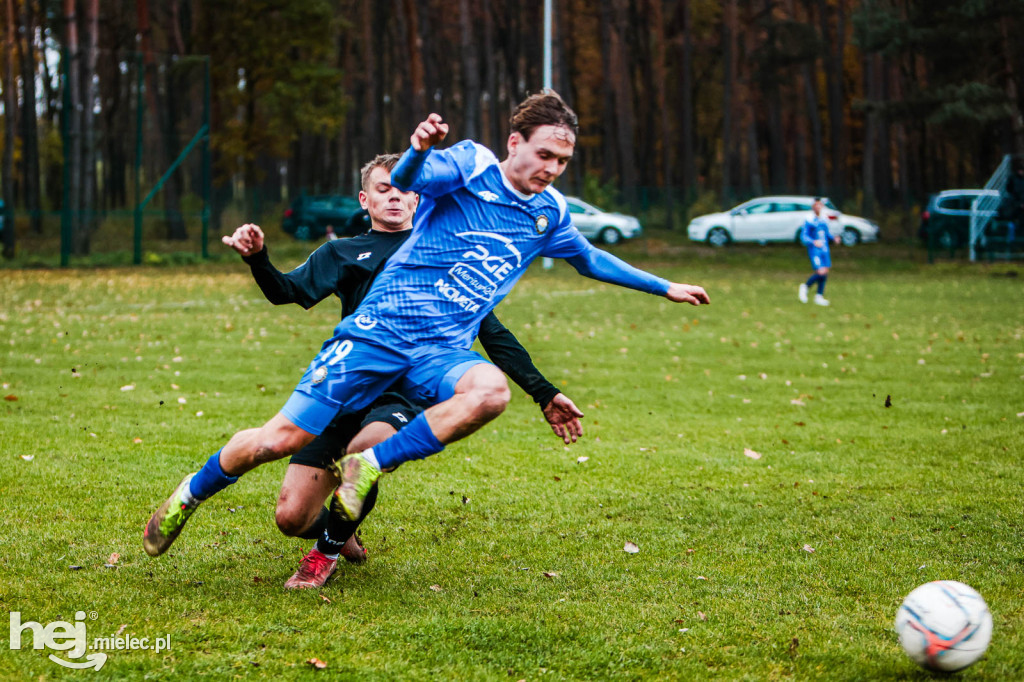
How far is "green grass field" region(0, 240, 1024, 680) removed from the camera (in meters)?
3.77

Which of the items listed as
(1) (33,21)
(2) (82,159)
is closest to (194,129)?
(2) (82,159)

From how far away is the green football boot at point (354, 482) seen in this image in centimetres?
387

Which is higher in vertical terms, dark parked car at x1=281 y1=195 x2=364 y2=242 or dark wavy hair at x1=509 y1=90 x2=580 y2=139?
dark wavy hair at x1=509 y1=90 x2=580 y2=139

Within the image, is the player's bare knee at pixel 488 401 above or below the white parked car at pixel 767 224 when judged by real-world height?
above

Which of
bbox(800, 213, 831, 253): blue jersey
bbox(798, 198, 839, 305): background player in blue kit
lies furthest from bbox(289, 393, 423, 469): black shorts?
bbox(800, 213, 831, 253): blue jersey

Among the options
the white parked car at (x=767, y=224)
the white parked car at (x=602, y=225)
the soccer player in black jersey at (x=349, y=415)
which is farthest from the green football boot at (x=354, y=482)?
the white parked car at (x=767, y=224)

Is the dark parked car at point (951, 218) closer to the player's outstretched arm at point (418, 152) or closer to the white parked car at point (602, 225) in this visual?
the white parked car at point (602, 225)

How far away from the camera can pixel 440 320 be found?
429 centimetres

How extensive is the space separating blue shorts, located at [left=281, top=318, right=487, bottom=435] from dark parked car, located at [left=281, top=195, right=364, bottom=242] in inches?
1283

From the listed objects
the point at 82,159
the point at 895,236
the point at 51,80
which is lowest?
the point at 895,236

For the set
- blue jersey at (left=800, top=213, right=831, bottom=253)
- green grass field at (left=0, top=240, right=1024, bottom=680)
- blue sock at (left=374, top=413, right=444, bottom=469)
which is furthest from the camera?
blue jersey at (left=800, top=213, right=831, bottom=253)

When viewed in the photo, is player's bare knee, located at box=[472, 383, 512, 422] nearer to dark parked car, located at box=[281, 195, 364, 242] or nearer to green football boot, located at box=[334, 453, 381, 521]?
green football boot, located at box=[334, 453, 381, 521]

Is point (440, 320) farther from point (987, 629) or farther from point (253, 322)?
point (253, 322)

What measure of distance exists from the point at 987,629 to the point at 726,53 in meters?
39.1
